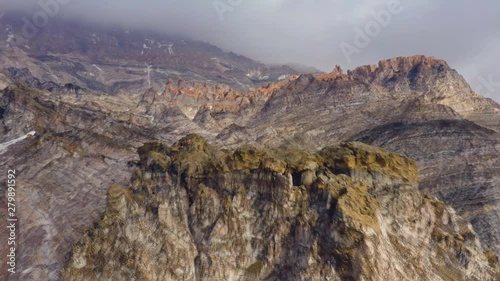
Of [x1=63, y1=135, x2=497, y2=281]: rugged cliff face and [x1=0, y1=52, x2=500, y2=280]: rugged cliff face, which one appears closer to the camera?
[x1=63, y1=135, x2=497, y2=281]: rugged cliff face

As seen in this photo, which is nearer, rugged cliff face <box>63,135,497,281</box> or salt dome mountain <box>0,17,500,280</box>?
rugged cliff face <box>63,135,497,281</box>

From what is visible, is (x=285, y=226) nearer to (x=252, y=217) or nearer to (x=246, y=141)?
(x=252, y=217)

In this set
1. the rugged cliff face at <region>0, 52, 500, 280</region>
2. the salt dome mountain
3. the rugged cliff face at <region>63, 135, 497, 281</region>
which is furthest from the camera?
the rugged cliff face at <region>0, 52, 500, 280</region>

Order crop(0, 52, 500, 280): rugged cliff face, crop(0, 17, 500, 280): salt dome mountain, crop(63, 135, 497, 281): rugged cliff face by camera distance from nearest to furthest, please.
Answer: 1. crop(63, 135, 497, 281): rugged cliff face
2. crop(0, 17, 500, 280): salt dome mountain
3. crop(0, 52, 500, 280): rugged cliff face

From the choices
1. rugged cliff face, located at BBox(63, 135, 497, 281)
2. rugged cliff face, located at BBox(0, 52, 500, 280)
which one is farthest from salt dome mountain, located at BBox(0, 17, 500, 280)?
rugged cliff face, located at BBox(0, 52, 500, 280)

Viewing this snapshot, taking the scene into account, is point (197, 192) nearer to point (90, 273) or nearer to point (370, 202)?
point (90, 273)

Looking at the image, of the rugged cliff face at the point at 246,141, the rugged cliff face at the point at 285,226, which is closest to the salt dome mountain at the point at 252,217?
the rugged cliff face at the point at 285,226

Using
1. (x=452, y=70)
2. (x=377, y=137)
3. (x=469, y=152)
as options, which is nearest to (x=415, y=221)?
(x=469, y=152)

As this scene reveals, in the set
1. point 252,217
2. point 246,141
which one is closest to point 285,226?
point 252,217

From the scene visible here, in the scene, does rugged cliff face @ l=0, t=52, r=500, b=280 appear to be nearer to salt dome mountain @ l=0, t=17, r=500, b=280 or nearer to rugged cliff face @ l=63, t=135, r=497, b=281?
salt dome mountain @ l=0, t=17, r=500, b=280
